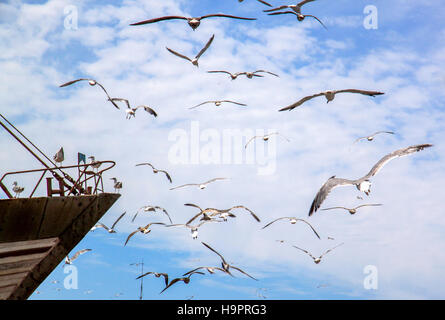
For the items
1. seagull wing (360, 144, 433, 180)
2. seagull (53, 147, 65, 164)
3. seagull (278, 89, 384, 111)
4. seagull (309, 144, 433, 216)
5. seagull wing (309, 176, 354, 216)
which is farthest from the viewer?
seagull (53, 147, 65, 164)

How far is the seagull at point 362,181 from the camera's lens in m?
11.0

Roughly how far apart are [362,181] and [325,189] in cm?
191

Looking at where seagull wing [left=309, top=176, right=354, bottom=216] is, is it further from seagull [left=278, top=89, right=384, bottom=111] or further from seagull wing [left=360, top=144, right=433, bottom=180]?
seagull [left=278, top=89, right=384, bottom=111]

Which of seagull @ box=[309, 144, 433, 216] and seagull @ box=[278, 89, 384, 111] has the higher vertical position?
seagull @ box=[278, 89, 384, 111]

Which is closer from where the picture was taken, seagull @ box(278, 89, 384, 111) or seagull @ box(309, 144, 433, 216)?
seagull @ box(309, 144, 433, 216)

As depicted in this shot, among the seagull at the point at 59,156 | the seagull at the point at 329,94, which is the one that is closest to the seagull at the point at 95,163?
the seagull at the point at 59,156

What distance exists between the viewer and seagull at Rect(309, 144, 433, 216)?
11.0 m

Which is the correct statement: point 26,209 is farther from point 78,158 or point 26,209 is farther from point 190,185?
point 190,185

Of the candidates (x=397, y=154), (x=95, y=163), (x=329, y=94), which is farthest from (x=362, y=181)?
→ (x=95, y=163)

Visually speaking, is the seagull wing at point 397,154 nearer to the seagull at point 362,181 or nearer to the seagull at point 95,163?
the seagull at point 362,181

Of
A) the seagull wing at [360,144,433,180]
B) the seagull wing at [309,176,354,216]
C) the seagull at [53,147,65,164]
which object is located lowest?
the seagull wing at [309,176,354,216]

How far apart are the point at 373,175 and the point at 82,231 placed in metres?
9.73

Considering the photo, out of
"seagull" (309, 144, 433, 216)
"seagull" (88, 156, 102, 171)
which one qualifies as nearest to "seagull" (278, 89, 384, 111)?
"seagull" (309, 144, 433, 216)
